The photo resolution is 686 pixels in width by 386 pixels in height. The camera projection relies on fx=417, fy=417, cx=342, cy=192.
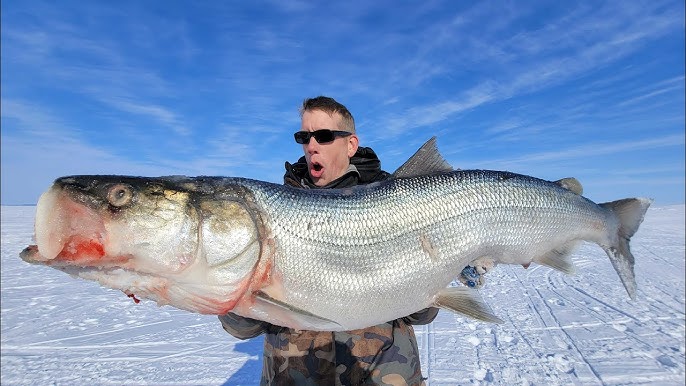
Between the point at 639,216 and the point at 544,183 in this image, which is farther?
the point at 639,216

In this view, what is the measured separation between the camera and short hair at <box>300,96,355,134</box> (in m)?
3.42

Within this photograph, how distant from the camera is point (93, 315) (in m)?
7.45

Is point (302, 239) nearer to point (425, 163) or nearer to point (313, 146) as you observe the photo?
point (425, 163)

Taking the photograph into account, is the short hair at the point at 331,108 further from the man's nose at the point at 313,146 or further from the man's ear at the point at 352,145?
the man's nose at the point at 313,146

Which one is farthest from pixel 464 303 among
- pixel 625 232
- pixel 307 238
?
pixel 625 232

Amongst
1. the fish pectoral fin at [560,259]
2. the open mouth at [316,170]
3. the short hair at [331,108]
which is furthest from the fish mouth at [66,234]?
the fish pectoral fin at [560,259]

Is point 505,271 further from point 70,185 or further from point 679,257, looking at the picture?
point 70,185

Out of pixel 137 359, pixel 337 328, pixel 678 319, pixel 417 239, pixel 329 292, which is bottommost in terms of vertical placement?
pixel 137 359

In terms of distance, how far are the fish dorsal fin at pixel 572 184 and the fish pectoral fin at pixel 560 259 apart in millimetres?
397

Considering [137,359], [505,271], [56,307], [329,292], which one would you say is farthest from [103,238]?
[505,271]

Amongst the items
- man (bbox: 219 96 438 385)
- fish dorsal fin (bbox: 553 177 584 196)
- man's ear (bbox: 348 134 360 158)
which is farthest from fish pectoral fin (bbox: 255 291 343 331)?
fish dorsal fin (bbox: 553 177 584 196)

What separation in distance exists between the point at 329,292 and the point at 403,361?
2.93ft

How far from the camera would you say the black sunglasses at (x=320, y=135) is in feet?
10.8

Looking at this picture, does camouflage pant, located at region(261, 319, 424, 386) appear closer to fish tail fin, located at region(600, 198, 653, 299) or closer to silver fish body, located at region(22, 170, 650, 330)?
silver fish body, located at region(22, 170, 650, 330)
